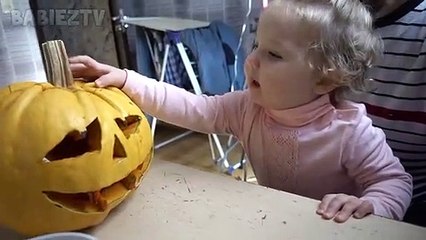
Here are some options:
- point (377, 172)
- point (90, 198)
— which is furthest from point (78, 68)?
point (377, 172)

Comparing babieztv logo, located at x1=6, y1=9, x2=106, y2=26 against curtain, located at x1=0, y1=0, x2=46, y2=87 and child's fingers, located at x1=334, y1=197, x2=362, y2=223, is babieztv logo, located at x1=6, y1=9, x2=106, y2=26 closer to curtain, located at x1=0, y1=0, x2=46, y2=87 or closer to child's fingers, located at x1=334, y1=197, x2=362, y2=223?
curtain, located at x1=0, y1=0, x2=46, y2=87

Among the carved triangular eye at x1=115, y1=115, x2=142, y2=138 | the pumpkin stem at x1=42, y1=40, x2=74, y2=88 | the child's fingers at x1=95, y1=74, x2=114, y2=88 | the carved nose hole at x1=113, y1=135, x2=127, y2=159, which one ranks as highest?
the pumpkin stem at x1=42, y1=40, x2=74, y2=88

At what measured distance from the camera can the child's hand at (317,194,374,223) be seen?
0.61 metres

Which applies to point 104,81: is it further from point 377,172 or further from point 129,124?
point 377,172

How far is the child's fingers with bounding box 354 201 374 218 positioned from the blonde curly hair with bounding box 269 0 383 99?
202mm

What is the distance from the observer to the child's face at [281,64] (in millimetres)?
750

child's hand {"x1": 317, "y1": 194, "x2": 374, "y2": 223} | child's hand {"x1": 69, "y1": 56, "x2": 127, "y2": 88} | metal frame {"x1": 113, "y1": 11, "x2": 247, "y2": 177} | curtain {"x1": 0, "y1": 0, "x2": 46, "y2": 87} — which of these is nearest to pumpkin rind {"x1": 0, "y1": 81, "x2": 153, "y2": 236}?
child's hand {"x1": 69, "y1": 56, "x2": 127, "y2": 88}

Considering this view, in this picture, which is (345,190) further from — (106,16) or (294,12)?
(106,16)

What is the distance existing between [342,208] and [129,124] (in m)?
0.26

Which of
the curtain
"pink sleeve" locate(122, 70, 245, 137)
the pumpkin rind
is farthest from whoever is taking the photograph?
the curtain

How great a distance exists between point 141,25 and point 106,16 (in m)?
0.17

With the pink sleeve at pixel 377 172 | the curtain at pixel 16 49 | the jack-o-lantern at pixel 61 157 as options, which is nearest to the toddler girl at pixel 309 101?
the pink sleeve at pixel 377 172

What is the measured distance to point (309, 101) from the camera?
781mm

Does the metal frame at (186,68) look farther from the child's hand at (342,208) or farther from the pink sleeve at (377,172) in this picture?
the child's hand at (342,208)
